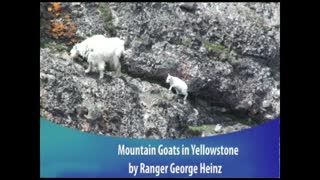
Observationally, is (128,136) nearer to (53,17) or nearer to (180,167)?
(180,167)

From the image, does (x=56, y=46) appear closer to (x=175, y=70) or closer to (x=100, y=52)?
(x=100, y=52)

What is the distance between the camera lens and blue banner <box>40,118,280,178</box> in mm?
6285

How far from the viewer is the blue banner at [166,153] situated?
6.29 m

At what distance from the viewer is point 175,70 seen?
6.42 m

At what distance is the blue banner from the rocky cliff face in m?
0.08

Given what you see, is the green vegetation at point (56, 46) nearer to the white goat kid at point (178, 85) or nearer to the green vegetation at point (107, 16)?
the green vegetation at point (107, 16)

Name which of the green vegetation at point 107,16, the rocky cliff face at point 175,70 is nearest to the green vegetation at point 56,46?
the rocky cliff face at point 175,70

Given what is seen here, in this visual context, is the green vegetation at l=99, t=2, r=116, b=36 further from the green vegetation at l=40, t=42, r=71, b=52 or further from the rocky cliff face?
the green vegetation at l=40, t=42, r=71, b=52

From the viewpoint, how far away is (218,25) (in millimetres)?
6504

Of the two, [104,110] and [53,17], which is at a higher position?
[53,17]

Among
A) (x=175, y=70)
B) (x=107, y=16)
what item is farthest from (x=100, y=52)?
(x=175, y=70)

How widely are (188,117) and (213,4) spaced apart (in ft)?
2.86

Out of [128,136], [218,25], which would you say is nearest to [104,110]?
[128,136]

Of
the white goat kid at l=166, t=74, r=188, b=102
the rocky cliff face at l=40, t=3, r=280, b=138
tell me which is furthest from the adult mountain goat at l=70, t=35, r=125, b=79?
the white goat kid at l=166, t=74, r=188, b=102
